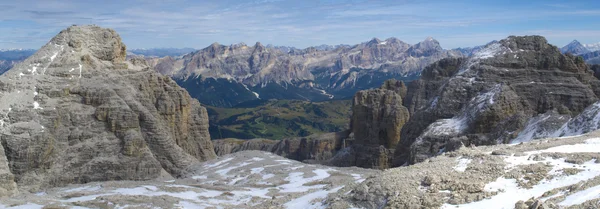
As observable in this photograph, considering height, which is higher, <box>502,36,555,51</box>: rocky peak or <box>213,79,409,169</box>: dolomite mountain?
<box>502,36,555,51</box>: rocky peak

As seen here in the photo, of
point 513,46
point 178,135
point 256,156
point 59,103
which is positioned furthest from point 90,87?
point 513,46

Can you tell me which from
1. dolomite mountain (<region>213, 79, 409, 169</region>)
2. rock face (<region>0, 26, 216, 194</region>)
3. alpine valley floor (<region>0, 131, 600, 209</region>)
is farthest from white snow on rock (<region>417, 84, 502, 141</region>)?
rock face (<region>0, 26, 216, 194</region>)

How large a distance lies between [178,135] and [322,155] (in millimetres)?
44644

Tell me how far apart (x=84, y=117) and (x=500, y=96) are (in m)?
50.9

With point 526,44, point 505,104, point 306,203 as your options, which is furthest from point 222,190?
point 526,44

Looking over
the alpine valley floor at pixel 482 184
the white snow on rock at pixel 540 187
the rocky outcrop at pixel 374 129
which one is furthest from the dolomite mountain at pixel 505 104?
the white snow on rock at pixel 540 187

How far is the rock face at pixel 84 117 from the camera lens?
6341 centimetres

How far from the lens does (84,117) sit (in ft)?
230

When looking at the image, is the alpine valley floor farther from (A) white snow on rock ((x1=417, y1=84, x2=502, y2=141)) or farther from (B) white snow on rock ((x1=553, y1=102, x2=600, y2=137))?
(A) white snow on rock ((x1=417, y1=84, x2=502, y2=141))

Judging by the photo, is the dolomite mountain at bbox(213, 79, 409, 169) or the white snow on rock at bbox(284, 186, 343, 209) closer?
the white snow on rock at bbox(284, 186, 343, 209)

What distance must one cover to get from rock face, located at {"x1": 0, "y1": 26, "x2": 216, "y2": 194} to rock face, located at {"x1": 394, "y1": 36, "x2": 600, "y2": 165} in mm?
34719

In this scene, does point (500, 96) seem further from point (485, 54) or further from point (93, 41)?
point (93, 41)

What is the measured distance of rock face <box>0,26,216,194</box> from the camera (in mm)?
63406

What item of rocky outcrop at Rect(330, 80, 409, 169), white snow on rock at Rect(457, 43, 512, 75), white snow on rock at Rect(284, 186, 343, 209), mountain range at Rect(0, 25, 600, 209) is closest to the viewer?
white snow on rock at Rect(284, 186, 343, 209)
